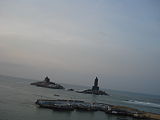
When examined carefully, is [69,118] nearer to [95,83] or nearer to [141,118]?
[141,118]

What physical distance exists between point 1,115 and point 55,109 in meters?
16.5

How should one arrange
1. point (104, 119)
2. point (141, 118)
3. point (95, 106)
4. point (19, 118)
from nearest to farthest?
point (19, 118) → point (104, 119) → point (141, 118) → point (95, 106)

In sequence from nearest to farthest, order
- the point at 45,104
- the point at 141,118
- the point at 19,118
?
the point at 19,118
the point at 141,118
the point at 45,104

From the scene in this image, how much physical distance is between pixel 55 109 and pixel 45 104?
357 centimetres

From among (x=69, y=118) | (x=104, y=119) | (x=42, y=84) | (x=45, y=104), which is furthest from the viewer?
(x=42, y=84)

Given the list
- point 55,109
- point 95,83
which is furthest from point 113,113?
point 95,83

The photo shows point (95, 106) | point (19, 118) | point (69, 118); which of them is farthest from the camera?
point (95, 106)

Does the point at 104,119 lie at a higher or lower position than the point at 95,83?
lower

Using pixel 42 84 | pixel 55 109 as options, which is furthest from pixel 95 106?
pixel 42 84

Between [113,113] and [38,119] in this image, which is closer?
[38,119]

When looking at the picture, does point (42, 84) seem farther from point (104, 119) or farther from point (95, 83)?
point (104, 119)

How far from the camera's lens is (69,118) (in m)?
45.4

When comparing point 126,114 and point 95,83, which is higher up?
point 95,83

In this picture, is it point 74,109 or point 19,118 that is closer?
point 19,118
